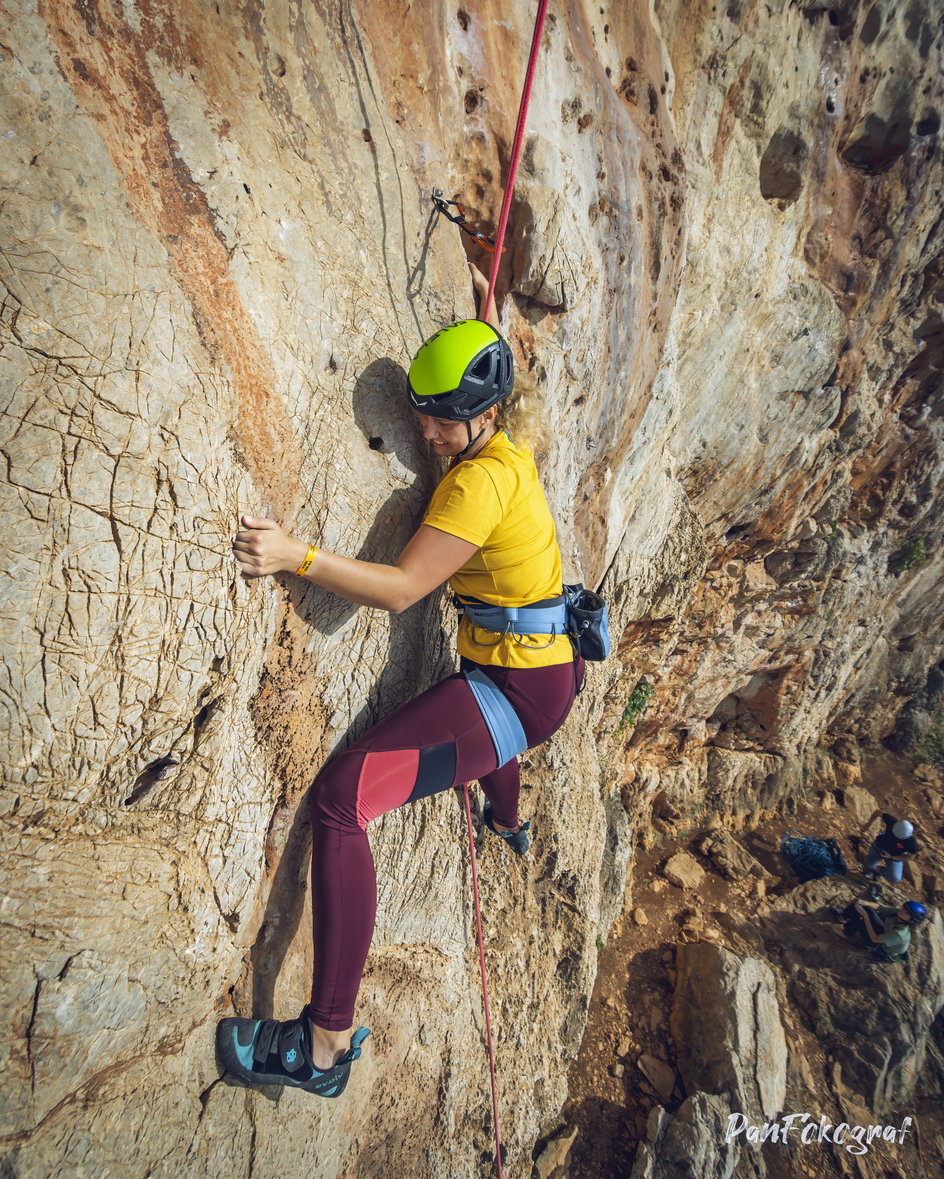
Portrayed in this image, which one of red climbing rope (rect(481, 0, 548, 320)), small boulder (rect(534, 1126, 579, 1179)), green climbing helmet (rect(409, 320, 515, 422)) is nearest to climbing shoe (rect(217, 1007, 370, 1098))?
green climbing helmet (rect(409, 320, 515, 422))

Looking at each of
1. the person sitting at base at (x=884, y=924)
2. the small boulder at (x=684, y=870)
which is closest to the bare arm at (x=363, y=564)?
the small boulder at (x=684, y=870)

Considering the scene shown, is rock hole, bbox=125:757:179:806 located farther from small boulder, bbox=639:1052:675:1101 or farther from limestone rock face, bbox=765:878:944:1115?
limestone rock face, bbox=765:878:944:1115

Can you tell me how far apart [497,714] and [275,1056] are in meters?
1.65

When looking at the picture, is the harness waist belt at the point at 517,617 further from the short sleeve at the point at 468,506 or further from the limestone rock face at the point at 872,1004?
the limestone rock face at the point at 872,1004

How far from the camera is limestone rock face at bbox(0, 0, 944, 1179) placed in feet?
6.34

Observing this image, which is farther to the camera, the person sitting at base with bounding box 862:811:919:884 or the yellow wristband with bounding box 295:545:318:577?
the person sitting at base with bounding box 862:811:919:884

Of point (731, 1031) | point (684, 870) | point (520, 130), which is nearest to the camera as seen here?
point (520, 130)

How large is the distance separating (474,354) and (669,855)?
869 centimetres

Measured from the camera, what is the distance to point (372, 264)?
9.09ft

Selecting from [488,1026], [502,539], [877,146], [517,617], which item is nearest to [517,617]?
[517,617]

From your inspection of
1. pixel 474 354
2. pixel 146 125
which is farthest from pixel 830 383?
pixel 146 125

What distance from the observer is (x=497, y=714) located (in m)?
2.85

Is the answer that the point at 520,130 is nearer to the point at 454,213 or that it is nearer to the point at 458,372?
the point at 454,213

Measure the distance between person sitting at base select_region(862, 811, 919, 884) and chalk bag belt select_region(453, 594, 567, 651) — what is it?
913cm
